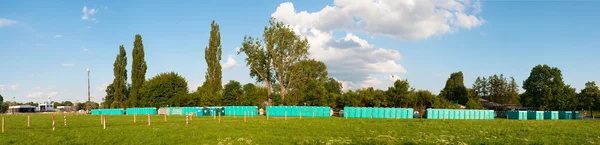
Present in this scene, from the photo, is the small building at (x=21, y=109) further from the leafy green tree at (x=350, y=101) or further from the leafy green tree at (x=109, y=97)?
the leafy green tree at (x=350, y=101)

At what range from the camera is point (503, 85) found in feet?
558

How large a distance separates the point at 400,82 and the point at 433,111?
15769mm

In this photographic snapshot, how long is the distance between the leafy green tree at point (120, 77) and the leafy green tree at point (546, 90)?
102 metres

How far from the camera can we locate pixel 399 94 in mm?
90562

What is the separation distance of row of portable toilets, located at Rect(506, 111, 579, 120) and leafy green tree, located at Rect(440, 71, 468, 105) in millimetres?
60889

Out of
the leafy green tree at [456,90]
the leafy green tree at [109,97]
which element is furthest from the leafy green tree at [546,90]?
the leafy green tree at [109,97]

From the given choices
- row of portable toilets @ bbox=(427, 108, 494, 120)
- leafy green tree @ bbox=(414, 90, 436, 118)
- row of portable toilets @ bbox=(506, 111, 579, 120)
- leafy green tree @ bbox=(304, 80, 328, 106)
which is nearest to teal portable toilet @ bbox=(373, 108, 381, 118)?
row of portable toilets @ bbox=(427, 108, 494, 120)

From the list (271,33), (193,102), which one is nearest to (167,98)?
(193,102)

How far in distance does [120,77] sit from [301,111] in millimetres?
58222

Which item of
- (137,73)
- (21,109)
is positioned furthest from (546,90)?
(21,109)

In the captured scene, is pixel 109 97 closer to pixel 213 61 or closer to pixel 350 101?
pixel 213 61

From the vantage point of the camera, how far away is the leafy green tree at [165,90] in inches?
4301

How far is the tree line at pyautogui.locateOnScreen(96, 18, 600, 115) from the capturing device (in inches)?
3684

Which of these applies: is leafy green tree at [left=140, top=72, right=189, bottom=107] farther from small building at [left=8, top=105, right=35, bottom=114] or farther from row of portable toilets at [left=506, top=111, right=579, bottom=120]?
small building at [left=8, top=105, right=35, bottom=114]
